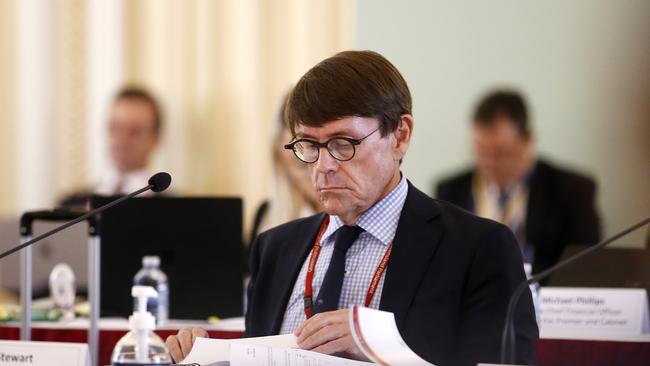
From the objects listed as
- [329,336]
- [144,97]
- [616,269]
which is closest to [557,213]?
[616,269]

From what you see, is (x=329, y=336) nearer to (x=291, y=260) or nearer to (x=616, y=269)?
(x=291, y=260)

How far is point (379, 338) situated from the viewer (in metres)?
2.04

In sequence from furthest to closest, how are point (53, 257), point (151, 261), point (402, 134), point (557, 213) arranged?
point (557, 213), point (53, 257), point (151, 261), point (402, 134)

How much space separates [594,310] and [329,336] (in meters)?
1.66

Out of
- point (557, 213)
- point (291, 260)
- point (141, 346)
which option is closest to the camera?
point (141, 346)

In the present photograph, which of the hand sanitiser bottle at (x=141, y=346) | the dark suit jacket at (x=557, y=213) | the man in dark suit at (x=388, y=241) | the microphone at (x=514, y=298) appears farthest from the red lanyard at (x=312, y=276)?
the dark suit jacket at (x=557, y=213)

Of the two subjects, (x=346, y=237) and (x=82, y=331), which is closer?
(x=346, y=237)

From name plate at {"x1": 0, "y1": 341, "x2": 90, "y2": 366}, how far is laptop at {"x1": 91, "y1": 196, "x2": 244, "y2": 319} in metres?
1.35

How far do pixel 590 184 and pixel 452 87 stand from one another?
91 cm

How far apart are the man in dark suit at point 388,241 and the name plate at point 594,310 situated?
1.15 metres

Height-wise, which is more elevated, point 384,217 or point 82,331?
point 384,217

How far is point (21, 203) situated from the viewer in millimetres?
6891

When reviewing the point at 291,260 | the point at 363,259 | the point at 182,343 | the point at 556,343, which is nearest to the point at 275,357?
the point at 182,343

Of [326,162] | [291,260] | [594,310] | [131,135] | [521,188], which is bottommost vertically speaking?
[594,310]
